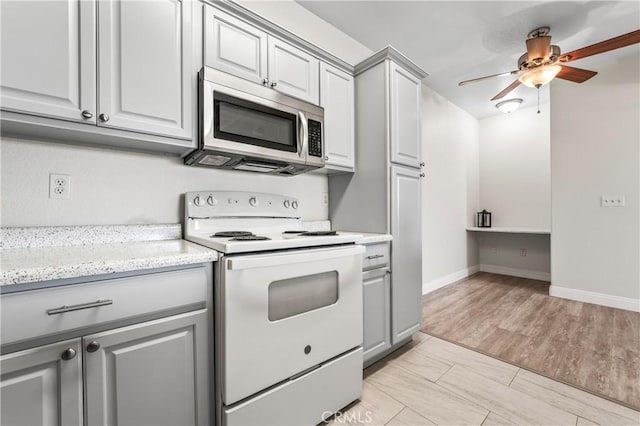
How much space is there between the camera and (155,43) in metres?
1.29

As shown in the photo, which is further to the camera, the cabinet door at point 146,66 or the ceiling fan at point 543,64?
the ceiling fan at point 543,64

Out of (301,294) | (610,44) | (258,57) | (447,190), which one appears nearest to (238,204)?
(301,294)

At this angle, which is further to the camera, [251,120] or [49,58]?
[251,120]

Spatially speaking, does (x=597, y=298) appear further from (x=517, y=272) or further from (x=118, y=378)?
(x=118, y=378)

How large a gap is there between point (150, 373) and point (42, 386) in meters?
0.28

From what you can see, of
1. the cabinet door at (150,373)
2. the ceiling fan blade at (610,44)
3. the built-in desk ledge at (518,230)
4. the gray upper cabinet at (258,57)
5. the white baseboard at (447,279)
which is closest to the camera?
the cabinet door at (150,373)

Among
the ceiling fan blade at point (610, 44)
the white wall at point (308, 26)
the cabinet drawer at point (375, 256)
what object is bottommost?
the cabinet drawer at point (375, 256)

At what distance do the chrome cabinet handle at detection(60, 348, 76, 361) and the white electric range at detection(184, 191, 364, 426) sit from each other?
441 millimetres

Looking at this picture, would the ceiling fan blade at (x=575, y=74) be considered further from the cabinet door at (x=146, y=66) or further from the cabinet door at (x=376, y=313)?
the cabinet door at (x=146, y=66)

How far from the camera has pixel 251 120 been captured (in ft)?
5.18

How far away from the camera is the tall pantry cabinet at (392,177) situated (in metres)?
1.97

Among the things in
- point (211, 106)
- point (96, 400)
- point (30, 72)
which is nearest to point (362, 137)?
point (211, 106)

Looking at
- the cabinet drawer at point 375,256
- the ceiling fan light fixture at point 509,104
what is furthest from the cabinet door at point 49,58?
the ceiling fan light fixture at point 509,104

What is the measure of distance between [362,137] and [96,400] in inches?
79.3
